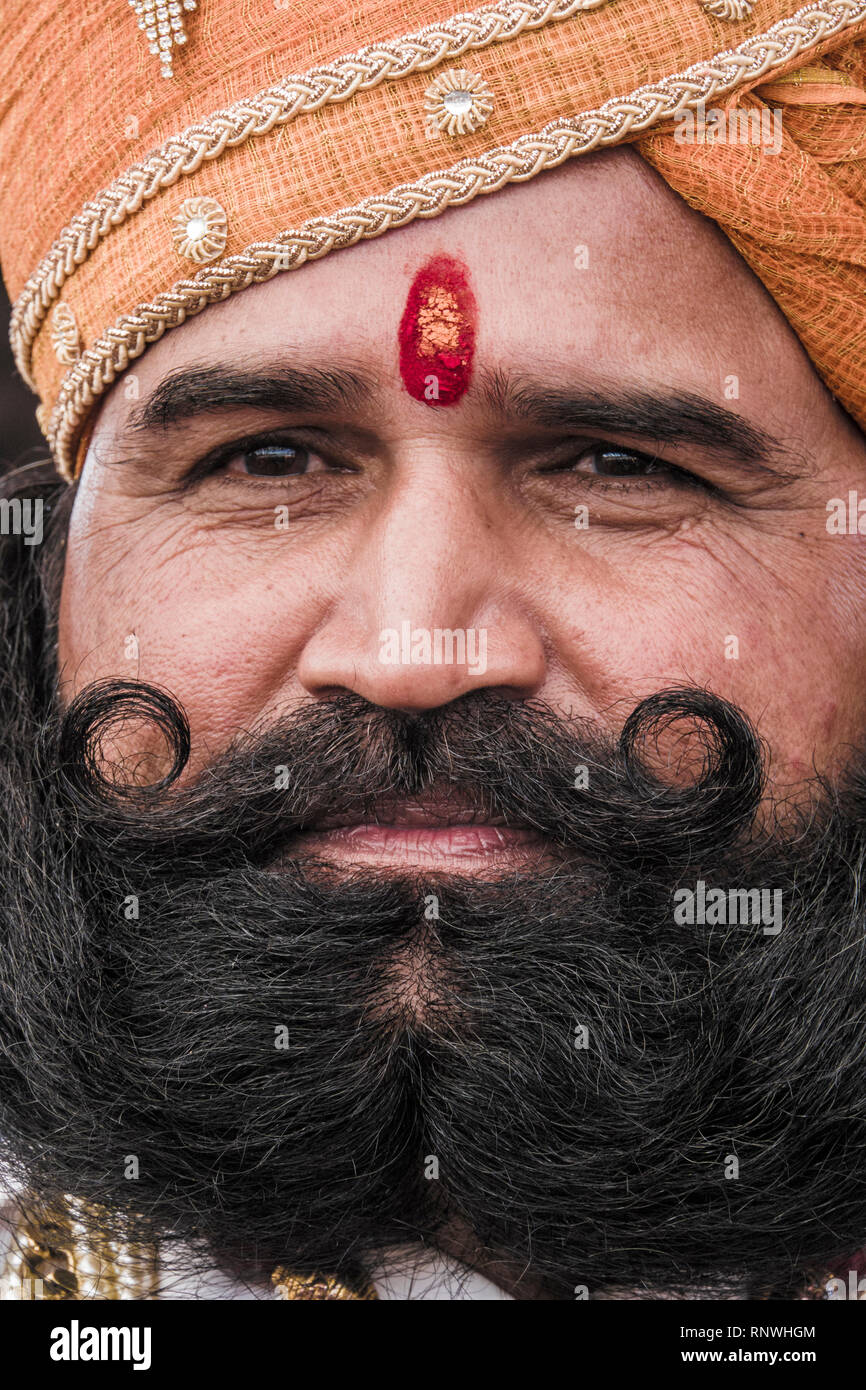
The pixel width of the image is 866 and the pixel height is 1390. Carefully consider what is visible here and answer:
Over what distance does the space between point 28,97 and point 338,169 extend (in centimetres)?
60

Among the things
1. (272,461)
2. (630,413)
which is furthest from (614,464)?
(272,461)

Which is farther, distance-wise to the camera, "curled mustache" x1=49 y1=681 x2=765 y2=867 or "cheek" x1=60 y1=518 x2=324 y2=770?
"cheek" x1=60 y1=518 x2=324 y2=770

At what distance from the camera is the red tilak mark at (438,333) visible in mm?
1822

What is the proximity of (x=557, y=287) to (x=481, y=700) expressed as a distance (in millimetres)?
547

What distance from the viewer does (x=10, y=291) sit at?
232 cm

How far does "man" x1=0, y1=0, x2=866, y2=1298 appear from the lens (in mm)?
1799

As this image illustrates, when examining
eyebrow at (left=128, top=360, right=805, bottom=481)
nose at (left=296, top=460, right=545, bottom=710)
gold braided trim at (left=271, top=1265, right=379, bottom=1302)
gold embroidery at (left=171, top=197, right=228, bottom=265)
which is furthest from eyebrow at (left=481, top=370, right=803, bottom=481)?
gold braided trim at (left=271, top=1265, right=379, bottom=1302)

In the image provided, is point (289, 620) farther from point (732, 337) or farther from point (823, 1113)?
point (823, 1113)

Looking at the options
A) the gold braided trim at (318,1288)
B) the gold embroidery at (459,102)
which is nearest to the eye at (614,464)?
the gold embroidery at (459,102)

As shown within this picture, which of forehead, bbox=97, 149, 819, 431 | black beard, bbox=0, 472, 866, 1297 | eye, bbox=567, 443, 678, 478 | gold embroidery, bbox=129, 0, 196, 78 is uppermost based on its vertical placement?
gold embroidery, bbox=129, 0, 196, 78

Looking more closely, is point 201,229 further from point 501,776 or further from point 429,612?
point 501,776

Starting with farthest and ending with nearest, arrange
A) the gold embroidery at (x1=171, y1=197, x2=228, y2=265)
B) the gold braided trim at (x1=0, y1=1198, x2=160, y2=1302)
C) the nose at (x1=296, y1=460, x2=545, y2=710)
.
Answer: the gold braided trim at (x1=0, y1=1198, x2=160, y2=1302) → the gold embroidery at (x1=171, y1=197, x2=228, y2=265) → the nose at (x1=296, y1=460, x2=545, y2=710)

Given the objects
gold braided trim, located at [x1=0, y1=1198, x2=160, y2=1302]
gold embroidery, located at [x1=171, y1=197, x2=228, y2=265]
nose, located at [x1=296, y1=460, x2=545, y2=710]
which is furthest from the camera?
gold braided trim, located at [x1=0, y1=1198, x2=160, y2=1302]

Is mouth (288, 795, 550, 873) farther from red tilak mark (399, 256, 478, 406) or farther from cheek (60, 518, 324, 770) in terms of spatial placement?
red tilak mark (399, 256, 478, 406)
